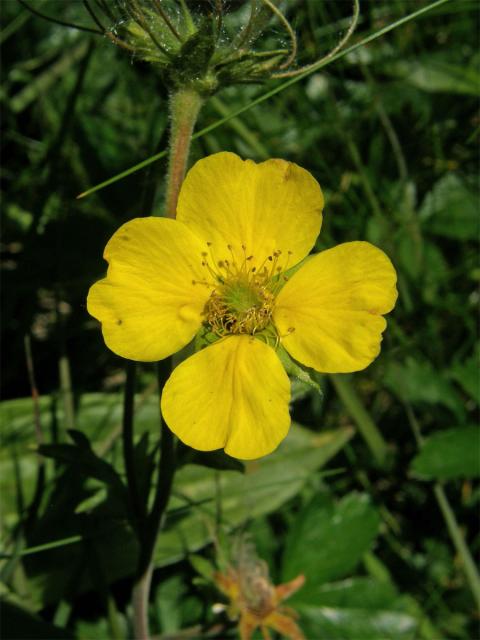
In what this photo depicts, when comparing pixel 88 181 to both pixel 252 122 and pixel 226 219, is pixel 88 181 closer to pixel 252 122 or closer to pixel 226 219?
pixel 252 122

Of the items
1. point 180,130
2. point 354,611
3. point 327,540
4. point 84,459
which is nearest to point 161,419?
point 84,459

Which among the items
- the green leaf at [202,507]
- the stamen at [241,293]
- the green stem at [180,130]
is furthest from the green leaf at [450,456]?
the green stem at [180,130]

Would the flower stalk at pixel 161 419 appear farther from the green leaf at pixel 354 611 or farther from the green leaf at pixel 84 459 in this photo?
the green leaf at pixel 354 611

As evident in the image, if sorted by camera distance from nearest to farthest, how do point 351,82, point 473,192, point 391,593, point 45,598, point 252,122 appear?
point 45,598 → point 391,593 → point 252,122 → point 473,192 → point 351,82

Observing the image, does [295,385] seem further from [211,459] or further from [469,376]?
[469,376]

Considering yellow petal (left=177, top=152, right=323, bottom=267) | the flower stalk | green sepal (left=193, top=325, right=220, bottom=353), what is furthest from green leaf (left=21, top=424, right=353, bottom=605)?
yellow petal (left=177, top=152, right=323, bottom=267)

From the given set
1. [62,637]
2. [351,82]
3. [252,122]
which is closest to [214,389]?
[62,637]
